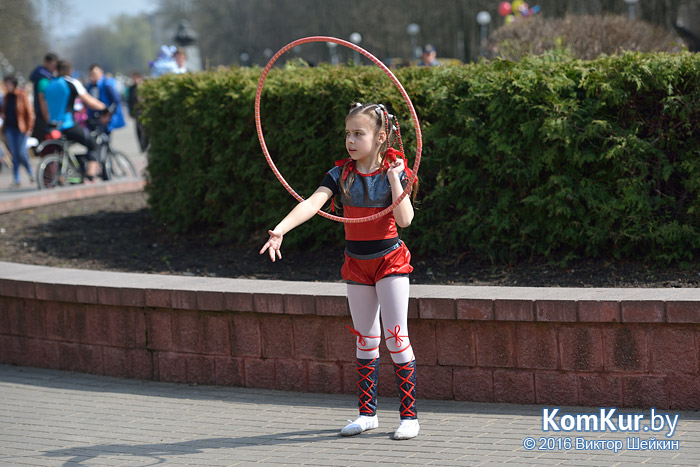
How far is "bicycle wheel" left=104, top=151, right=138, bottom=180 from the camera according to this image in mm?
14273

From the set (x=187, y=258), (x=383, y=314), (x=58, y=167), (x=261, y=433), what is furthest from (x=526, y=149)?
(x=58, y=167)

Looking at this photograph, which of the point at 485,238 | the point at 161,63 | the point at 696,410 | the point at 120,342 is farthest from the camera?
the point at 161,63

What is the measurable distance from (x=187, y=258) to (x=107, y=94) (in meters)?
8.46

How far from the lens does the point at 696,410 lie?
15.9ft

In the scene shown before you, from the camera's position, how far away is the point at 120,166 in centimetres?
1435

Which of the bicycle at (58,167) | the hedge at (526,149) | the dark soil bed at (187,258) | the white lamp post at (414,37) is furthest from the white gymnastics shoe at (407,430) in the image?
the white lamp post at (414,37)

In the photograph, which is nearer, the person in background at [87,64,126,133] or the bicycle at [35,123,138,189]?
the bicycle at [35,123,138,189]

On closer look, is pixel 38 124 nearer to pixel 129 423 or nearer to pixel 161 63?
pixel 161 63

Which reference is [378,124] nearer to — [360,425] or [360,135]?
[360,135]

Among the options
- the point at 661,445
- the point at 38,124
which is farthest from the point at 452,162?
the point at 38,124

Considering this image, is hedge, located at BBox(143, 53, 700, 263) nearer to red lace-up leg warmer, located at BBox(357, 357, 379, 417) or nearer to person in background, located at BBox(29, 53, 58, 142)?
red lace-up leg warmer, located at BBox(357, 357, 379, 417)

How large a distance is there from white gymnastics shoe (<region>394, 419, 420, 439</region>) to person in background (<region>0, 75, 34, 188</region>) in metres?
13.0

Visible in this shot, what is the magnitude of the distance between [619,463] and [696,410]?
98 cm

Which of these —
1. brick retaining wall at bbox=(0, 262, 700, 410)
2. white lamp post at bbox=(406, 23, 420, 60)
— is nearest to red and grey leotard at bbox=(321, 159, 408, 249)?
brick retaining wall at bbox=(0, 262, 700, 410)
